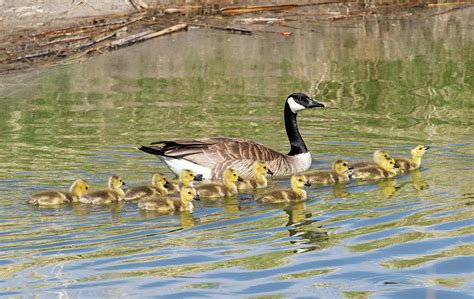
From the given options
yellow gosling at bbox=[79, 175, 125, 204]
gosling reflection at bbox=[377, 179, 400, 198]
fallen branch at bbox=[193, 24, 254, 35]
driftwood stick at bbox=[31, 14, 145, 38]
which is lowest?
gosling reflection at bbox=[377, 179, 400, 198]

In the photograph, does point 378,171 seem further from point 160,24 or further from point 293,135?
point 160,24

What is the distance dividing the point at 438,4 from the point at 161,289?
13862 mm

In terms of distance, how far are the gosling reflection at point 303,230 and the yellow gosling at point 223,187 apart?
0.76 metres

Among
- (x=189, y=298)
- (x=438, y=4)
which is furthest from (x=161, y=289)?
(x=438, y=4)

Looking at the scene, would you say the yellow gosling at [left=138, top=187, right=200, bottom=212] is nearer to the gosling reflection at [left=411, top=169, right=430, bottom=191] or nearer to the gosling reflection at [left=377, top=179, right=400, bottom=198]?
the gosling reflection at [left=377, top=179, right=400, bottom=198]

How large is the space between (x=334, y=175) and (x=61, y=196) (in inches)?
107

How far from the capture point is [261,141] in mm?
14398

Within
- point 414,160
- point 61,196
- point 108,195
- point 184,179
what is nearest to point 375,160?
point 414,160

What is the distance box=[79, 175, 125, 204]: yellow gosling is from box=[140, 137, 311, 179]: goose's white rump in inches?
55.8

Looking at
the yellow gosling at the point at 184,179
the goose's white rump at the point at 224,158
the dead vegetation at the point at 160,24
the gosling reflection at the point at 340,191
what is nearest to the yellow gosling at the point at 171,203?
the yellow gosling at the point at 184,179

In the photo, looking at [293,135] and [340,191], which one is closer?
[340,191]

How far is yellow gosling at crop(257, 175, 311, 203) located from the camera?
11.4 metres

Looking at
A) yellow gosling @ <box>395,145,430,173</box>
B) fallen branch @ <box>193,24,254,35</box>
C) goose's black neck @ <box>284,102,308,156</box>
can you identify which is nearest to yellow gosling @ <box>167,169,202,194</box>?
goose's black neck @ <box>284,102,308,156</box>

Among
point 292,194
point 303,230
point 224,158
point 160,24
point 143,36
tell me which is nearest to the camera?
point 303,230
